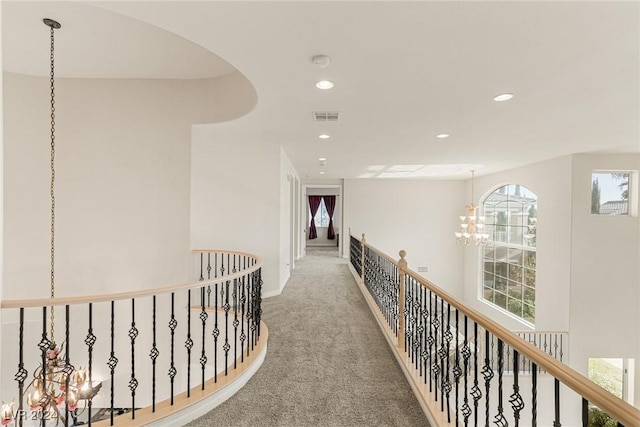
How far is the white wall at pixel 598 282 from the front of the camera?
590 cm

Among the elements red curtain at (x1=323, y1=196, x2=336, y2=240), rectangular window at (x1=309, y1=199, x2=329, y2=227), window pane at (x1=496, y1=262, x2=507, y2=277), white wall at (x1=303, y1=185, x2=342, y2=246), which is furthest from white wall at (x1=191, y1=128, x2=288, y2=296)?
rectangular window at (x1=309, y1=199, x2=329, y2=227)

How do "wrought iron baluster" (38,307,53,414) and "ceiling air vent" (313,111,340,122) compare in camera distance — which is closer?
"wrought iron baluster" (38,307,53,414)

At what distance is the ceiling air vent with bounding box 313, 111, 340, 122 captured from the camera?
141 inches

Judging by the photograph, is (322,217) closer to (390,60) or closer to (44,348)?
(390,60)

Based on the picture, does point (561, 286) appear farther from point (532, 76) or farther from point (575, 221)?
point (532, 76)

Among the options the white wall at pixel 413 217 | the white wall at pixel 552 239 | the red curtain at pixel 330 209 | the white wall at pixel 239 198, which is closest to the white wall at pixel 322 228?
the red curtain at pixel 330 209

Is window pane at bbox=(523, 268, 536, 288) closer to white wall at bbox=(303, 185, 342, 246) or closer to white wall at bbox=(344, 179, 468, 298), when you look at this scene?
white wall at bbox=(344, 179, 468, 298)

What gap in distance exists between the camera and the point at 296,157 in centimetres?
649

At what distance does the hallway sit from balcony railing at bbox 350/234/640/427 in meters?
0.20

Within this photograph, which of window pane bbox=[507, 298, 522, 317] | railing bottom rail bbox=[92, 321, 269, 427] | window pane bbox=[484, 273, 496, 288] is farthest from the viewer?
window pane bbox=[484, 273, 496, 288]

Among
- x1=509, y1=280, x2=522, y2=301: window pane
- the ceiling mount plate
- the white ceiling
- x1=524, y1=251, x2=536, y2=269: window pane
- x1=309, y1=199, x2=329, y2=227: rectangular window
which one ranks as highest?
the ceiling mount plate

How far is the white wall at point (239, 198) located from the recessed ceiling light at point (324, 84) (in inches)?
106

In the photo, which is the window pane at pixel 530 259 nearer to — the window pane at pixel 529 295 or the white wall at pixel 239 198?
the window pane at pixel 529 295

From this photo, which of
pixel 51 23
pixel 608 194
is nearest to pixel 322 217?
pixel 608 194
